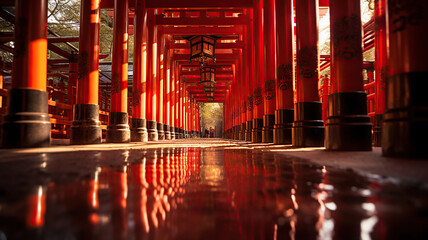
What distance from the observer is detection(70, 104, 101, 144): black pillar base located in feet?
17.1

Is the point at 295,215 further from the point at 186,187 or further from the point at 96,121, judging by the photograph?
the point at 96,121

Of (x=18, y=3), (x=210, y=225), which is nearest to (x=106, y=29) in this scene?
(x=18, y=3)

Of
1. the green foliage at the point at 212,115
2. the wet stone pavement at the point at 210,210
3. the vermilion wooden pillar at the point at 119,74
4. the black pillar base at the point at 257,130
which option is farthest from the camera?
the green foliage at the point at 212,115

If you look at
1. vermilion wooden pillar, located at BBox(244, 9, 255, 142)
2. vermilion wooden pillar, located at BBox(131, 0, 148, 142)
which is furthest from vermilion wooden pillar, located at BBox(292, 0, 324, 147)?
vermilion wooden pillar, located at BBox(131, 0, 148, 142)

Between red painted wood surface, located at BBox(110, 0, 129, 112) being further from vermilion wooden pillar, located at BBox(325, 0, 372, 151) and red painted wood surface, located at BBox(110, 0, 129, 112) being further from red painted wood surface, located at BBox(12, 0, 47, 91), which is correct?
vermilion wooden pillar, located at BBox(325, 0, 372, 151)

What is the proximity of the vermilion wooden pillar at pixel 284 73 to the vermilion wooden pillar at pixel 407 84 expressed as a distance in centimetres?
327

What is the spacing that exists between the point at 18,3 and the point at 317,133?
197 inches

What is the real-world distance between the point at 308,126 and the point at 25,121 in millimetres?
4203

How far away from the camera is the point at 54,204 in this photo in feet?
2.35

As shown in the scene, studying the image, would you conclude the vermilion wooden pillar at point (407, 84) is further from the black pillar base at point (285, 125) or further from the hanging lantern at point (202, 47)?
the hanging lantern at point (202, 47)

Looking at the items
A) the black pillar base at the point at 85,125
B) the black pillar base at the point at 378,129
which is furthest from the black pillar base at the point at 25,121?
the black pillar base at the point at 378,129

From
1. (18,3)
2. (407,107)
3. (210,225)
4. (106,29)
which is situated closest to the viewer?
(210,225)

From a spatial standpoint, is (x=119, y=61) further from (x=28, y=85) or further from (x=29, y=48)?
Answer: (x=28, y=85)

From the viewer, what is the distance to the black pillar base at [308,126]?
13.8 ft
